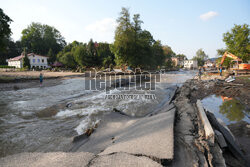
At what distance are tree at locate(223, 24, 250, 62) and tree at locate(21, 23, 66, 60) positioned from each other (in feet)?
230

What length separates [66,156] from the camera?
93.3 inches

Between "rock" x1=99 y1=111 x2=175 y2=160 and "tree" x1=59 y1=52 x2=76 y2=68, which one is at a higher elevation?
"tree" x1=59 y1=52 x2=76 y2=68

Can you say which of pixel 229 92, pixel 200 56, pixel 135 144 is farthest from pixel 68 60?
pixel 200 56

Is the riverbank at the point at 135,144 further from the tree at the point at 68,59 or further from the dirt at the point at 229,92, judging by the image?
the tree at the point at 68,59

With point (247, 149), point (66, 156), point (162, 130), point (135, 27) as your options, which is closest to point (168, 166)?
point (162, 130)

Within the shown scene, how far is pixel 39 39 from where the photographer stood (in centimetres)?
6806

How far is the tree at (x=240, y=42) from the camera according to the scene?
94.6 ft

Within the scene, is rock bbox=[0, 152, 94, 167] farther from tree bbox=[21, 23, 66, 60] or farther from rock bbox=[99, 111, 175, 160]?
tree bbox=[21, 23, 66, 60]

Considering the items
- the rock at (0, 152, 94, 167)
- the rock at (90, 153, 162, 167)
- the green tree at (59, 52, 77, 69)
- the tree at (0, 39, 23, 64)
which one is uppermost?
the tree at (0, 39, 23, 64)

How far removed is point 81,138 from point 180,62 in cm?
13319

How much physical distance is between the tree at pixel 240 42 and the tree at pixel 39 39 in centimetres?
7021

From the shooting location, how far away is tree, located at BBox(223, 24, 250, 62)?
28.8 meters

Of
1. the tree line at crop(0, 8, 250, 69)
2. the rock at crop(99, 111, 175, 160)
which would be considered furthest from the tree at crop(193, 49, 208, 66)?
the rock at crop(99, 111, 175, 160)

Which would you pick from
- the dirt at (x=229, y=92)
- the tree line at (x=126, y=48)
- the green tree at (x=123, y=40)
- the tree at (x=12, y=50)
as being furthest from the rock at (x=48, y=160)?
the tree at (x=12, y=50)
